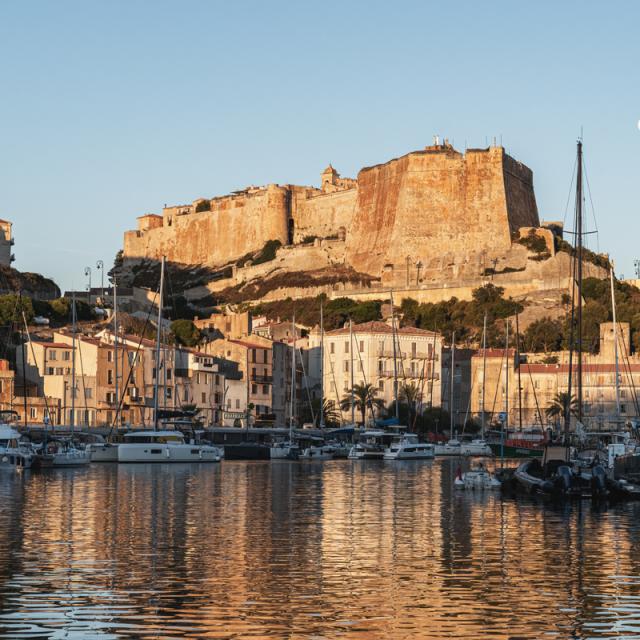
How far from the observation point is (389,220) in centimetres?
11844

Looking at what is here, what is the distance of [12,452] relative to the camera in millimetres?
49562

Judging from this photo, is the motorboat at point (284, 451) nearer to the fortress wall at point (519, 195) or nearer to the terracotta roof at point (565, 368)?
the terracotta roof at point (565, 368)

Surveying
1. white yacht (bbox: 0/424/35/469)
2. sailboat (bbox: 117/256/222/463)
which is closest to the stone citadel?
sailboat (bbox: 117/256/222/463)

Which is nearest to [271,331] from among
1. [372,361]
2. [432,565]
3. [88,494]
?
[372,361]

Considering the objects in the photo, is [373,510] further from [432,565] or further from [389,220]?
[389,220]

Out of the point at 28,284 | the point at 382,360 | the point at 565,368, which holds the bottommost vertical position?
the point at 565,368

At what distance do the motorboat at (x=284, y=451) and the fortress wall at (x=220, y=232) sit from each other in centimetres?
6719

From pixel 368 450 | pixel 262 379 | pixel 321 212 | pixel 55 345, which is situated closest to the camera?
pixel 368 450

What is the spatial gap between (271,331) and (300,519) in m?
67.8

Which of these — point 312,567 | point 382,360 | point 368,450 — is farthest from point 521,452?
point 312,567

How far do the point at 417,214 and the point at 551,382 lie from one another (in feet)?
108

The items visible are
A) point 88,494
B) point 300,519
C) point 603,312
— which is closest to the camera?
point 300,519

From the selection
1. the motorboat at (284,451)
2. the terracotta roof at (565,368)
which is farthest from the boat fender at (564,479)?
the terracotta roof at (565,368)

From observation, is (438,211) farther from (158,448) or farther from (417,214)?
(158,448)
